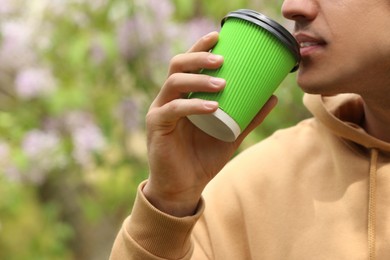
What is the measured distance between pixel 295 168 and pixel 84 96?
1.85 m

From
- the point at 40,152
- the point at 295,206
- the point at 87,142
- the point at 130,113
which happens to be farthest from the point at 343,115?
the point at 40,152

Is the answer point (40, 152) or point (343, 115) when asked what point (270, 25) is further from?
point (40, 152)

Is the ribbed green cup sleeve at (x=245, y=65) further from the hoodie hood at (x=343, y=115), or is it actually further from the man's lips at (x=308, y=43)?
the hoodie hood at (x=343, y=115)

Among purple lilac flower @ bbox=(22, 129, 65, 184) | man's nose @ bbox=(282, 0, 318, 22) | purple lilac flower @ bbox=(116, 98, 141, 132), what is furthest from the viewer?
purple lilac flower @ bbox=(22, 129, 65, 184)

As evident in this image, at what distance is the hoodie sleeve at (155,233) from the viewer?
5.74 feet

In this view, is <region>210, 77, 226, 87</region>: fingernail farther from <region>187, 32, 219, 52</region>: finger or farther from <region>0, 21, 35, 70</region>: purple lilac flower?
<region>0, 21, 35, 70</region>: purple lilac flower

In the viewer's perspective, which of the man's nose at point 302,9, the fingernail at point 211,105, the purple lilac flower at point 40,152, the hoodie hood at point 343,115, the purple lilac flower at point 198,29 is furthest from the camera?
the purple lilac flower at point 40,152

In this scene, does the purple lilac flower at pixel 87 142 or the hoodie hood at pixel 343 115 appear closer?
the hoodie hood at pixel 343 115

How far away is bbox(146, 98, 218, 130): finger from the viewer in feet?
5.17

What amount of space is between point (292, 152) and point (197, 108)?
397 millimetres

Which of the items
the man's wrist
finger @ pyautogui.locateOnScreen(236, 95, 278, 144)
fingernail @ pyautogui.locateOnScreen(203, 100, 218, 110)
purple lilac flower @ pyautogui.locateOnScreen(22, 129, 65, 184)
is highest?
fingernail @ pyautogui.locateOnScreen(203, 100, 218, 110)

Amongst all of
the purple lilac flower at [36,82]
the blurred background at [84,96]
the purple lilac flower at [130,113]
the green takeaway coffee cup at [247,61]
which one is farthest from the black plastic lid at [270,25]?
the purple lilac flower at [36,82]

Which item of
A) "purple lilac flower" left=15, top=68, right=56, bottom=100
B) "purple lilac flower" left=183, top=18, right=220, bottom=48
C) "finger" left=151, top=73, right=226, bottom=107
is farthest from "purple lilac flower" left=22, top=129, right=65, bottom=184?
"finger" left=151, top=73, right=226, bottom=107

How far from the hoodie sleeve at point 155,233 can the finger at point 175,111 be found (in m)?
0.14
